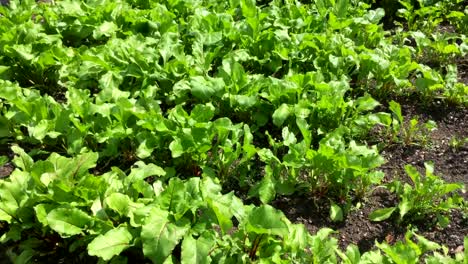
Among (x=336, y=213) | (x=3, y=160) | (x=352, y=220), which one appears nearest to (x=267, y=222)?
(x=336, y=213)

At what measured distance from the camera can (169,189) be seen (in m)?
2.91

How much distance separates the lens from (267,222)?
2750 millimetres

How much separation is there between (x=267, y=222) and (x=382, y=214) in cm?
99

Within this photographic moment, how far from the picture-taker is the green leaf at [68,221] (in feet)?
9.23

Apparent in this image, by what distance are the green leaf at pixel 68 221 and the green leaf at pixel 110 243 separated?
0.54ft

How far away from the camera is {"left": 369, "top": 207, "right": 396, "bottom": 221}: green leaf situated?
3377mm

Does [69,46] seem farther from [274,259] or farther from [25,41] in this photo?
[274,259]

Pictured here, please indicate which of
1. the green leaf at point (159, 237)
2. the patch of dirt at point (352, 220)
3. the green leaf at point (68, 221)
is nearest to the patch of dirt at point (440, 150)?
the patch of dirt at point (352, 220)

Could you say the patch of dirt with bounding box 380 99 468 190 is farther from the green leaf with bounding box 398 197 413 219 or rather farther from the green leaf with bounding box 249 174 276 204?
the green leaf with bounding box 249 174 276 204

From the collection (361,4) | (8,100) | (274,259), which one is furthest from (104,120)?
(361,4)

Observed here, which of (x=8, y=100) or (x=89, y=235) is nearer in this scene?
(x=89, y=235)

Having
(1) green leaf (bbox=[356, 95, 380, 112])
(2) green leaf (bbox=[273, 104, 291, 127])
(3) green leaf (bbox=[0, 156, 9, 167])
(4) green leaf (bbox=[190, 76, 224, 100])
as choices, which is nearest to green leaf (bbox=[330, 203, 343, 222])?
(2) green leaf (bbox=[273, 104, 291, 127])

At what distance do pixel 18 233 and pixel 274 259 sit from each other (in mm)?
1427

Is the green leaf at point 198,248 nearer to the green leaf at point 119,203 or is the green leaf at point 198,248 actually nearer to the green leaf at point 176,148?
the green leaf at point 119,203
